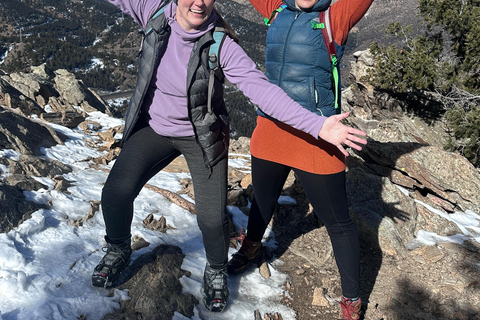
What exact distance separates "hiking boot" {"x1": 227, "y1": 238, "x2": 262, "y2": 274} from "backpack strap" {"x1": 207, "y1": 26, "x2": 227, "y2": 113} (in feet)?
5.74

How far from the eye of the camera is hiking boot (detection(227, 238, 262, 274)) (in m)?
3.71

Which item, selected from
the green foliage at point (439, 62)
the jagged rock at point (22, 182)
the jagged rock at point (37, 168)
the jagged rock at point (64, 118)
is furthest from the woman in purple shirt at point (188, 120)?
the green foliage at point (439, 62)

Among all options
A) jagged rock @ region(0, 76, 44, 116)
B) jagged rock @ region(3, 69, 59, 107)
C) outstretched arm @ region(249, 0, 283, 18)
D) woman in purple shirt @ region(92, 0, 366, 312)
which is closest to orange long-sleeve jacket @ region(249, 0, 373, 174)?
outstretched arm @ region(249, 0, 283, 18)

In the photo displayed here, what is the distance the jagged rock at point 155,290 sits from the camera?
2818 millimetres

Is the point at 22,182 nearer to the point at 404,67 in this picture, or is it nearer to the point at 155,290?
the point at 155,290

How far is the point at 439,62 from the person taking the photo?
15984mm

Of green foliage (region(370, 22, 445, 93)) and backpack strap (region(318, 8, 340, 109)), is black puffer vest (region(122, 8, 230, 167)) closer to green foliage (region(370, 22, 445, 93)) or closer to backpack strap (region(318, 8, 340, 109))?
backpack strap (region(318, 8, 340, 109))

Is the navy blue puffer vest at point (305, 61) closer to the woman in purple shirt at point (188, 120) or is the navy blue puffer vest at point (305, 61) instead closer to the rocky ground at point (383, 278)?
the woman in purple shirt at point (188, 120)

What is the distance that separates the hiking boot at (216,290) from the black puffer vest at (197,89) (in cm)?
101

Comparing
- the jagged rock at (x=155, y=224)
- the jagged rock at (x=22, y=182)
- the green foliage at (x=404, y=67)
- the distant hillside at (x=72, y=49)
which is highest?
the jagged rock at (x=22, y=182)

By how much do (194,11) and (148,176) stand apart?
131 cm

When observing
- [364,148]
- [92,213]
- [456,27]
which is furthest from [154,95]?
[456,27]

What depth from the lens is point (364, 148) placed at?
685cm

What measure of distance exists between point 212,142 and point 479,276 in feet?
12.0
